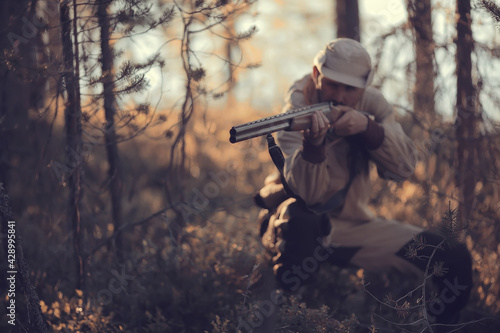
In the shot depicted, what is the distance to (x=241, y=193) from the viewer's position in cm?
728

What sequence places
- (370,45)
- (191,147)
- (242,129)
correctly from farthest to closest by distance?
(191,147) < (370,45) < (242,129)

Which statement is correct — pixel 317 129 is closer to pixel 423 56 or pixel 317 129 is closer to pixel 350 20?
pixel 423 56

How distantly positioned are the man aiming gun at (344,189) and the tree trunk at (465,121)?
977mm

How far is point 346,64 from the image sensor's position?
3.24 metres

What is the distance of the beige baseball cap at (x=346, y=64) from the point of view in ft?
10.6

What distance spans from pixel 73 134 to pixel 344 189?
1857 millimetres

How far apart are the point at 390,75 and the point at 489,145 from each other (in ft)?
3.97

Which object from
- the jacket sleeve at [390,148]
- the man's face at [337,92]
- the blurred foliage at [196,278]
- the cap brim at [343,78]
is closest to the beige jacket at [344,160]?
the jacket sleeve at [390,148]

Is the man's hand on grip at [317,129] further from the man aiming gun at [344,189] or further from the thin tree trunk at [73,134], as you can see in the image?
the thin tree trunk at [73,134]

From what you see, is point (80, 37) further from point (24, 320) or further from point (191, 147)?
point (191, 147)

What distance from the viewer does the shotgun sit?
2729 millimetres

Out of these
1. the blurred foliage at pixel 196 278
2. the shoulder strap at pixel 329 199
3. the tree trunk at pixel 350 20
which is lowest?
Result: the blurred foliage at pixel 196 278

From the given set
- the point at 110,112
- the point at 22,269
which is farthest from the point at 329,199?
the point at 22,269

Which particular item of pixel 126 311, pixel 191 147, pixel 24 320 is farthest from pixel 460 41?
pixel 191 147
